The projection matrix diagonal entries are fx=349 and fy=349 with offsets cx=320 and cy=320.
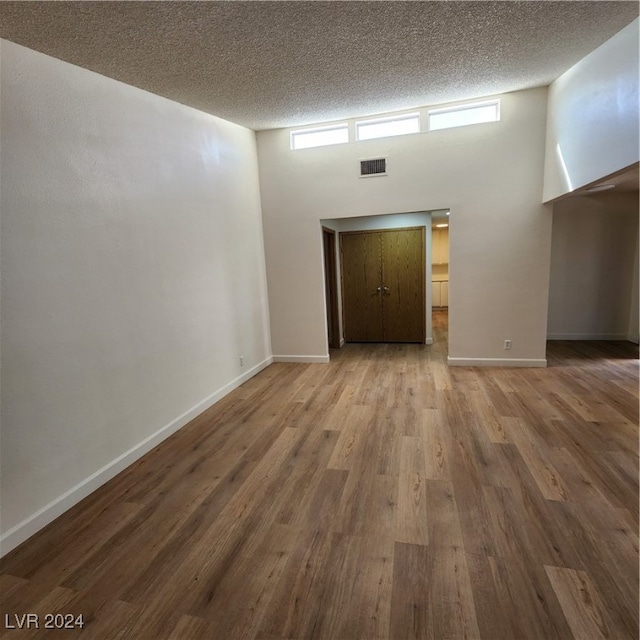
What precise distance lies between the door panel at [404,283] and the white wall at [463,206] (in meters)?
1.39

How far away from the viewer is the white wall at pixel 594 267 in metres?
5.55

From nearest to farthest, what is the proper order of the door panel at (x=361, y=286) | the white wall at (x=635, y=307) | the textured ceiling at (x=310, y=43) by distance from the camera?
1. the textured ceiling at (x=310, y=43)
2. the white wall at (x=635, y=307)
3. the door panel at (x=361, y=286)

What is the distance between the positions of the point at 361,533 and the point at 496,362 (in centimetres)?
347

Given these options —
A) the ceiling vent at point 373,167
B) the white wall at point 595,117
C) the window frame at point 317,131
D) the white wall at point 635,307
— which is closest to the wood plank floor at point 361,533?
the white wall at point 595,117

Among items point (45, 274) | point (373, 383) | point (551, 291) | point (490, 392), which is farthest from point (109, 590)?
point (551, 291)

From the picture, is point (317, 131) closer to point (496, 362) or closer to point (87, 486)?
point (496, 362)

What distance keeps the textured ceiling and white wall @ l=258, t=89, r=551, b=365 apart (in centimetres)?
81

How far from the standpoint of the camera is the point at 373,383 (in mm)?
4250

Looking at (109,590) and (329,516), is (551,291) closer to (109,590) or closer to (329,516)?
(329,516)

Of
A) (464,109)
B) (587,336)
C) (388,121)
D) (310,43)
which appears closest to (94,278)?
(310,43)

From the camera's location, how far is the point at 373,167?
4.58 metres

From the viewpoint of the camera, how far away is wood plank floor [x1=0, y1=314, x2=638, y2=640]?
4.81 ft

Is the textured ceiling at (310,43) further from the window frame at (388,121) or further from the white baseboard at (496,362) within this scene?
the white baseboard at (496,362)

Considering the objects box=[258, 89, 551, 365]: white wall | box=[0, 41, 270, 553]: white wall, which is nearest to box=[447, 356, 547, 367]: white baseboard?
box=[258, 89, 551, 365]: white wall
